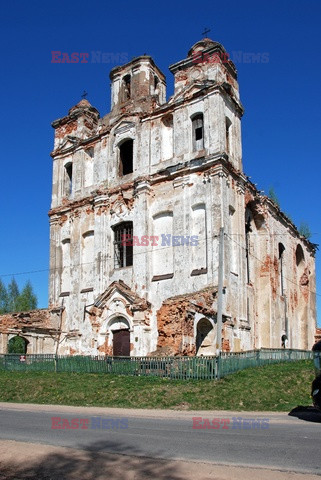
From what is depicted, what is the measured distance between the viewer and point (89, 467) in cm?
610

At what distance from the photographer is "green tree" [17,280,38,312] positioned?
180 ft

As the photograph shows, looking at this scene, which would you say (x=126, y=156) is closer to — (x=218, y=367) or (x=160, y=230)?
(x=160, y=230)

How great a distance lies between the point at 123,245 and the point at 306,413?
1600 centimetres

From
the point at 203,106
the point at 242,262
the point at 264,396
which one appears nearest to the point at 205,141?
the point at 203,106

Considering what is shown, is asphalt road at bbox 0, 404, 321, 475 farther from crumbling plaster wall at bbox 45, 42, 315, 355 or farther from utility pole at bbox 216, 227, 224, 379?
crumbling plaster wall at bbox 45, 42, 315, 355

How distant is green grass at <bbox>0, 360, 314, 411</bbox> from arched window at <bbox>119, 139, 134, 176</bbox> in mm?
13116

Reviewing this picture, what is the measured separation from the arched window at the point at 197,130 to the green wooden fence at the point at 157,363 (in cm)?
1100

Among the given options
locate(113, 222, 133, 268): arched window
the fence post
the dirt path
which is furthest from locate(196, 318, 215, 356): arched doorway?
the dirt path

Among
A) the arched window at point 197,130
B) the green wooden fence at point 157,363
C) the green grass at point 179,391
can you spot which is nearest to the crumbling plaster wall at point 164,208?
the arched window at point 197,130

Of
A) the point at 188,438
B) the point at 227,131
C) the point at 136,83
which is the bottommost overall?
the point at 188,438

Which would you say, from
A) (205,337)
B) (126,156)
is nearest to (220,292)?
(205,337)

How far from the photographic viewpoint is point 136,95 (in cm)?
2789

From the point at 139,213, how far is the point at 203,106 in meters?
6.54

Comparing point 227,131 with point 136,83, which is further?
point 136,83
